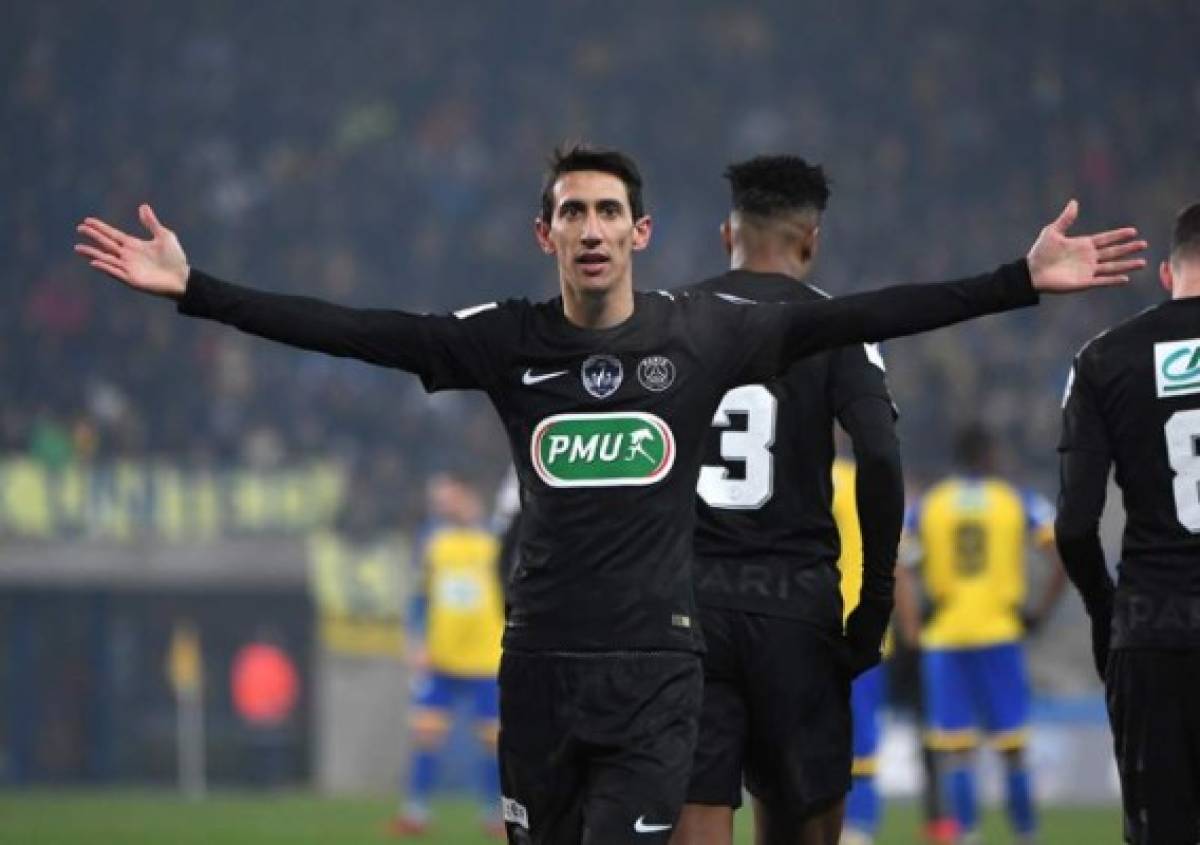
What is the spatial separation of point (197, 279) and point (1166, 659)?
8.81 ft

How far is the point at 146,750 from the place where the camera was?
2519 cm

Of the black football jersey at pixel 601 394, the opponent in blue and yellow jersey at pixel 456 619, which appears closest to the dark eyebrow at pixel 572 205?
the black football jersey at pixel 601 394

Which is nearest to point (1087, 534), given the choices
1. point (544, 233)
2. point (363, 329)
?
point (544, 233)

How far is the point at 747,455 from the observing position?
22.5 feet

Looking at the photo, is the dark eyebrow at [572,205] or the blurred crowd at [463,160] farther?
the blurred crowd at [463,160]

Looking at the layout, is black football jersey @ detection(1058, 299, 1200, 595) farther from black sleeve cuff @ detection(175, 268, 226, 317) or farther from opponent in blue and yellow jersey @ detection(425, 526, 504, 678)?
opponent in blue and yellow jersey @ detection(425, 526, 504, 678)

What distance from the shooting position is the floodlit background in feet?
79.0

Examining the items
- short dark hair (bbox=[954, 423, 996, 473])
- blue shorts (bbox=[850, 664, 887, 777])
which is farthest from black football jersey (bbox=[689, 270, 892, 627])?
short dark hair (bbox=[954, 423, 996, 473])

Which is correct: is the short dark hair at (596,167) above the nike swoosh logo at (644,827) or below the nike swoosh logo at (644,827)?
above

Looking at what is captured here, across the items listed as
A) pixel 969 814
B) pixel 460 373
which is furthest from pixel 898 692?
pixel 460 373

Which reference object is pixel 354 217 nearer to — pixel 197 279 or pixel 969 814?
pixel 969 814

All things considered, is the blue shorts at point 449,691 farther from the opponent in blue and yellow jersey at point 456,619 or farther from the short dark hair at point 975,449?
the short dark hair at point 975,449

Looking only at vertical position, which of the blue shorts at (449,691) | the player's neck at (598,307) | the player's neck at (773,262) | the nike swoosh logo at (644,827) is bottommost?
the nike swoosh logo at (644,827)

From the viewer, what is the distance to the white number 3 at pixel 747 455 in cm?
683
